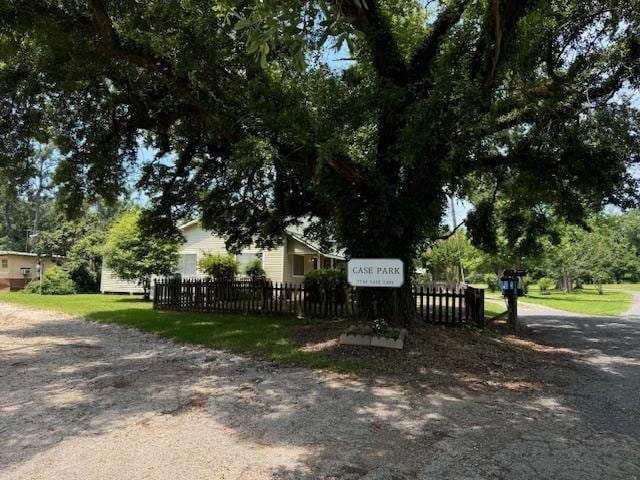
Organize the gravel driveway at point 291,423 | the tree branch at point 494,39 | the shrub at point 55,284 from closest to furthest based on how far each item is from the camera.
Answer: the gravel driveway at point 291,423, the tree branch at point 494,39, the shrub at point 55,284

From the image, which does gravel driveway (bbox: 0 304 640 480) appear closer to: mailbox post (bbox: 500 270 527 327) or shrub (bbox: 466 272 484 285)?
mailbox post (bbox: 500 270 527 327)

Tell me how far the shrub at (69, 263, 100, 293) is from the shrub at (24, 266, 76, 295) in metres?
0.92

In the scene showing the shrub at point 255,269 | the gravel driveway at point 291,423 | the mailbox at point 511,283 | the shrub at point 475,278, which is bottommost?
the gravel driveway at point 291,423

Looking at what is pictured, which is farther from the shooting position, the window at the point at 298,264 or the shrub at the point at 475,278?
the shrub at the point at 475,278

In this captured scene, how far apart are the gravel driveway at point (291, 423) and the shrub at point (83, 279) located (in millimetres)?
26843

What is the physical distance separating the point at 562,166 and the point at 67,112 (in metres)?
12.8

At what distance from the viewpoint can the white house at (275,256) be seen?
86.0 feet

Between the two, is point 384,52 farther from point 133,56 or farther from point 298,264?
point 298,264

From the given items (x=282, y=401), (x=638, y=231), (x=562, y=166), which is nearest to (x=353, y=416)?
(x=282, y=401)

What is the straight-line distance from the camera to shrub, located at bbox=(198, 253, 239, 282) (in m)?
24.4

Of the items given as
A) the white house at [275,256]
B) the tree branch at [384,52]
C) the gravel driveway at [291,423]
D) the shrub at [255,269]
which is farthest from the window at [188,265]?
the tree branch at [384,52]

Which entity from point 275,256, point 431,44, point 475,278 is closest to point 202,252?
point 275,256

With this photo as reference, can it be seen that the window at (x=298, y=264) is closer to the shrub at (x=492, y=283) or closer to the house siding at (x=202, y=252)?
the house siding at (x=202, y=252)

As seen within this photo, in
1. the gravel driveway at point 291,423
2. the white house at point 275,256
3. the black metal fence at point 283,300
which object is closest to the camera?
the gravel driveway at point 291,423
